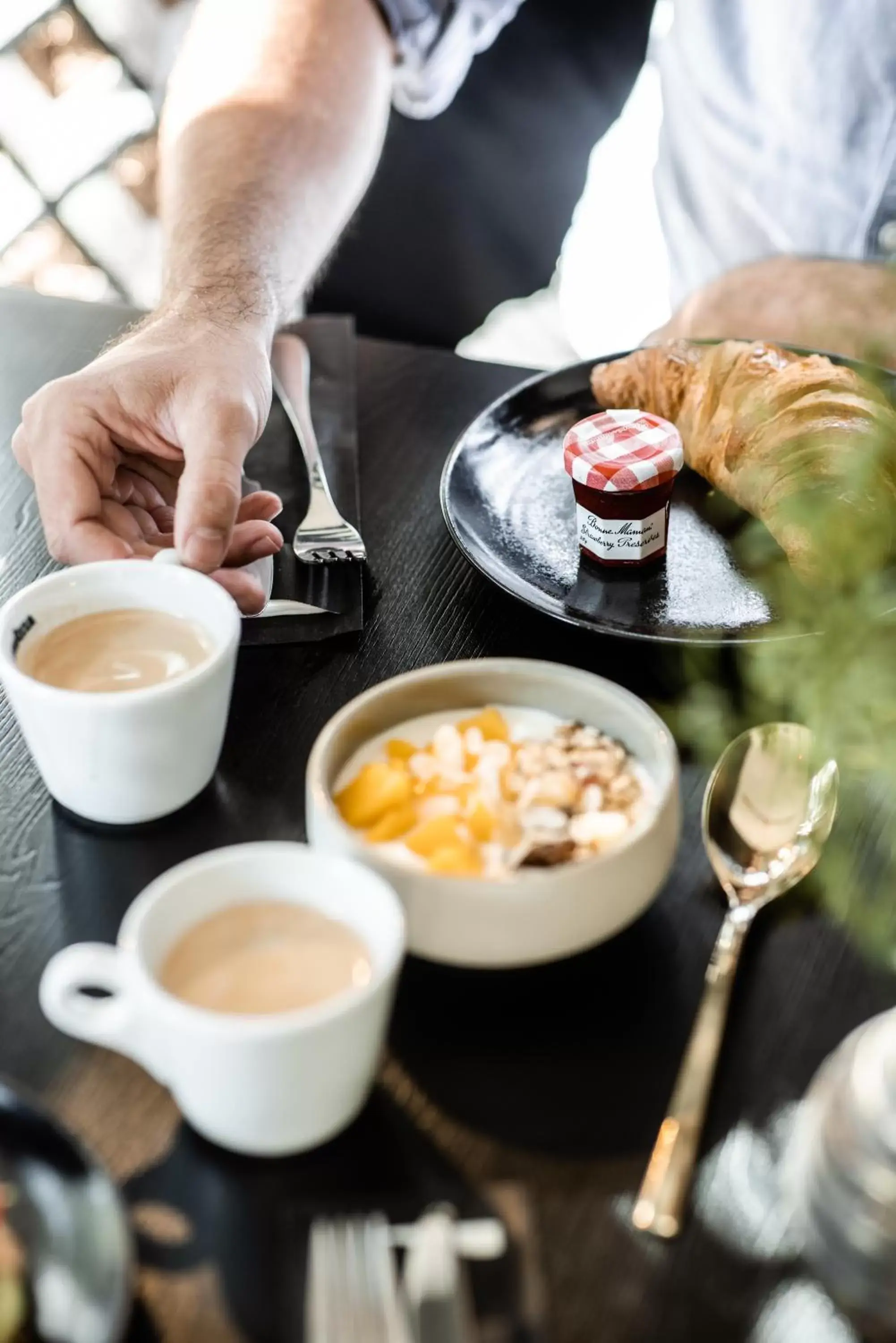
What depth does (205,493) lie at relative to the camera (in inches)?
33.3

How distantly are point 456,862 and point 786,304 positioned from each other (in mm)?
933

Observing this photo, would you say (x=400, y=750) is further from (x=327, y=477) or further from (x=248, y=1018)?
(x=327, y=477)

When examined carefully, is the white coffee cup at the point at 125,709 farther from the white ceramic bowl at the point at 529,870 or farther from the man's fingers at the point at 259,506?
the man's fingers at the point at 259,506

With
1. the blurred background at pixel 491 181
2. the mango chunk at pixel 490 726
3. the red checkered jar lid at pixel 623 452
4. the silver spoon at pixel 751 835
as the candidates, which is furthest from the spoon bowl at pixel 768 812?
the blurred background at pixel 491 181

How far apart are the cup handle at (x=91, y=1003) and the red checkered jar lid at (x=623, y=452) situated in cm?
51

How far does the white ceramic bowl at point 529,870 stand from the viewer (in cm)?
57

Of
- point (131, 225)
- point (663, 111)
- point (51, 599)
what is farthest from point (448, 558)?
point (131, 225)

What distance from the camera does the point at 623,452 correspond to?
923mm

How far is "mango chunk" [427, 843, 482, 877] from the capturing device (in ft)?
1.97

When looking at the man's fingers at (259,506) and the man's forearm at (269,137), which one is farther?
the man's forearm at (269,137)

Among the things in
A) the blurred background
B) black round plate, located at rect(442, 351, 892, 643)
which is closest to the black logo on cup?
black round plate, located at rect(442, 351, 892, 643)

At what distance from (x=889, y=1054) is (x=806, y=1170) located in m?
0.06

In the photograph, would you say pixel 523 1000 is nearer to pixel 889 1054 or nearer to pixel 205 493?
pixel 889 1054

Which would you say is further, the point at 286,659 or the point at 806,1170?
the point at 286,659
